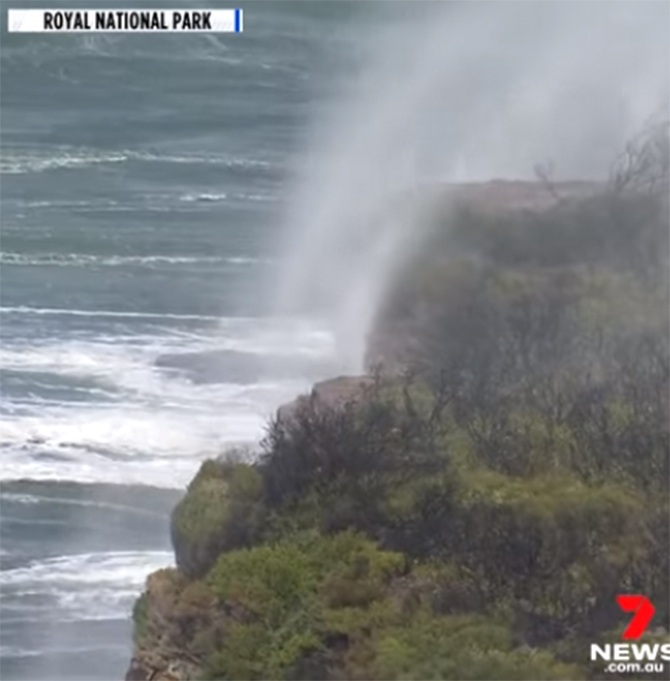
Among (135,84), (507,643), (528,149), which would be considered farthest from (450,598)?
(135,84)

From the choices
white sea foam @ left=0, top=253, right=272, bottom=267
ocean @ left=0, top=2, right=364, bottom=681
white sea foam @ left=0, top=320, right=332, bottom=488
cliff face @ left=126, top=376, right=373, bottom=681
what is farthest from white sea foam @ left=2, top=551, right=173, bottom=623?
white sea foam @ left=0, top=253, right=272, bottom=267

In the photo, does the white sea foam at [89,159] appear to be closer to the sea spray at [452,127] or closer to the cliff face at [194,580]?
the sea spray at [452,127]

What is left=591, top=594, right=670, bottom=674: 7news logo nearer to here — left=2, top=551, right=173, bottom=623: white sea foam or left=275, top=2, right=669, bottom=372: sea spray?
left=2, top=551, right=173, bottom=623: white sea foam

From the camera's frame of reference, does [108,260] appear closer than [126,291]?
No

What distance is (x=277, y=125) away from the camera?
77250 millimetres

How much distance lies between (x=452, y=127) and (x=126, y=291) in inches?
395

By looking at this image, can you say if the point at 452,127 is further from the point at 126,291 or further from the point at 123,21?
the point at 123,21

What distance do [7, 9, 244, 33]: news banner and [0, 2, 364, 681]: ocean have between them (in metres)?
0.68

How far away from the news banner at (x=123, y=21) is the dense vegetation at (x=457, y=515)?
29.7 meters

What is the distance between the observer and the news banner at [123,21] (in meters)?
75.7

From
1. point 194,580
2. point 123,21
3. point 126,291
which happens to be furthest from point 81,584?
point 123,21

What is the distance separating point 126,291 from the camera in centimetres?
6444

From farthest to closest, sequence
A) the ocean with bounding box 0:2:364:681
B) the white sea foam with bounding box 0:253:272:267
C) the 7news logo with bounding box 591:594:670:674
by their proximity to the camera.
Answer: the white sea foam with bounding box 0:253:272:267
the ocean with bounding box 0:2:364:681
the 7news logo with bounding box 591:594:670:674

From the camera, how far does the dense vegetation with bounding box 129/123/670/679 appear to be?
36250 millimetres
